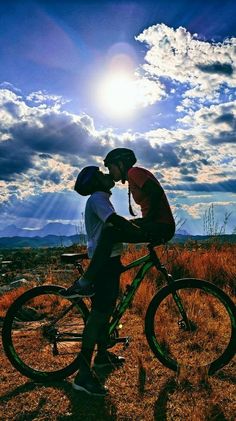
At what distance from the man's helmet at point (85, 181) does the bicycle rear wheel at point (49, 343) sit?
1203 millimetres

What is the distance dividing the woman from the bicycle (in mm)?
263

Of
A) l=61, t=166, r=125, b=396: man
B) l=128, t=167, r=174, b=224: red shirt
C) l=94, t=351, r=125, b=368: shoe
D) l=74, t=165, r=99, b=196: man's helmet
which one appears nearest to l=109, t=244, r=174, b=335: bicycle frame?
l=61, t=166, r=125, b=396: man

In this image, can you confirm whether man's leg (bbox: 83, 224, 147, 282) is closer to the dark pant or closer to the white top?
the dark pant

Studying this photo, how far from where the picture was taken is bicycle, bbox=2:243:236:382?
490cm

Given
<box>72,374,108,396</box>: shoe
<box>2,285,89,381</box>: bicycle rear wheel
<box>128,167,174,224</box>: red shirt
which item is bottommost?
<box>72,374,108,396</box>: shoe

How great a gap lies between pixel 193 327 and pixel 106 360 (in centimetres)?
111

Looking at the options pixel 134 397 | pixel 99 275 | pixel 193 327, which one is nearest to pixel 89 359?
pixel 134 397

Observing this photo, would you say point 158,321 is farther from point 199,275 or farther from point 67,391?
point 199,275

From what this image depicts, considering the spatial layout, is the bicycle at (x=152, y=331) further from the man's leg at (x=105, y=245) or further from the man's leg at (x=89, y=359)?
the man's leg at (x=105, y=245)

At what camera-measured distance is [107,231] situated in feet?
14.5

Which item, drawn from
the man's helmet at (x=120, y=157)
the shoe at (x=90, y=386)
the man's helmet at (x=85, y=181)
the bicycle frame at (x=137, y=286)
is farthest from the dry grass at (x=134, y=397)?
the man's helmet at (x=120, y=157)

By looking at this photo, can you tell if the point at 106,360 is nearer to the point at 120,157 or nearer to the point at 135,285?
the point at 135,285

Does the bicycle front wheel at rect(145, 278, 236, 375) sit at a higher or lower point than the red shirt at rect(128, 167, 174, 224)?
lower

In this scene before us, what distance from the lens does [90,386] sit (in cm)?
451
